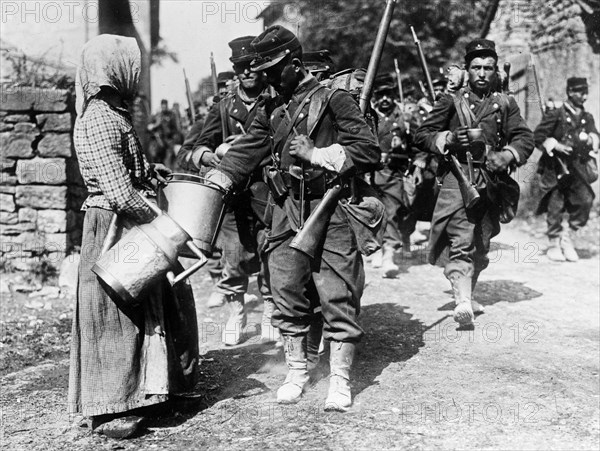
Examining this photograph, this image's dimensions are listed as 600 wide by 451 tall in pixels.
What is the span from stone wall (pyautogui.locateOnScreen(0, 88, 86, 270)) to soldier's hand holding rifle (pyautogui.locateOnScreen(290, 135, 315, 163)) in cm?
434

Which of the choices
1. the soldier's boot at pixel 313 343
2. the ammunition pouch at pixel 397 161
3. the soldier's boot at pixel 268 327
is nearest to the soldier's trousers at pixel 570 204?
the ammunition pouch at pixel 397 161

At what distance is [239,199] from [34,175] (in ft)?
9.98

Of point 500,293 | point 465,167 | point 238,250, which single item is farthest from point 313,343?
point 500,293

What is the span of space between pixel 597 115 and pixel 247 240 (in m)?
8.65

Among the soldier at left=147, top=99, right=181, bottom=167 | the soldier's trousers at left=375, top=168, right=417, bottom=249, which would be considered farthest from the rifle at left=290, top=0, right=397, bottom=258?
the soldier at left=147, top=99, right=181, bottom=167

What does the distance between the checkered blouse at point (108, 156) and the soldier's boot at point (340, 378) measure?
1358mm

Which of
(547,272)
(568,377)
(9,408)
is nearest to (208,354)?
(9,408)

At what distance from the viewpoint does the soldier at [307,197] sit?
164 inches

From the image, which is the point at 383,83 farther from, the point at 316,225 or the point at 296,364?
the point at 296,364

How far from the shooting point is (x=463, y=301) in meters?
5.92

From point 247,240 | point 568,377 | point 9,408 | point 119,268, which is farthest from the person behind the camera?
point 247,240

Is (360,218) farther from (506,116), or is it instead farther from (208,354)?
(506,116)

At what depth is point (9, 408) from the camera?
450 cm

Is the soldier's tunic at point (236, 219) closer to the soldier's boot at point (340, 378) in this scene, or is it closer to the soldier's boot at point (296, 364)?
the soldier's boot at point (296, 364)
